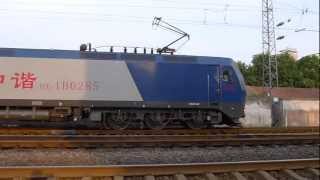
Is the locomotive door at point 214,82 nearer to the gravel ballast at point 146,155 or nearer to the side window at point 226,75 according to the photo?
the side window at point 226,75

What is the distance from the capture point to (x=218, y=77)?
21.4m

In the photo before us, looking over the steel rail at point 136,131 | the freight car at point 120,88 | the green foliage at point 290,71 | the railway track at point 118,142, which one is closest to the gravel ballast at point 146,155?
the railway track at point 118,142

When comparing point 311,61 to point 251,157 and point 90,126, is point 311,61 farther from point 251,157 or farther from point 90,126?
point 251,157

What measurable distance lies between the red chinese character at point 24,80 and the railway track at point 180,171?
39.1ft

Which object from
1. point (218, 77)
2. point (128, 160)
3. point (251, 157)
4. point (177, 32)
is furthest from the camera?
point (177, 32)

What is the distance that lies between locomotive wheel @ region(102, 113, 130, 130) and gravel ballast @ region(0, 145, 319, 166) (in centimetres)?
706

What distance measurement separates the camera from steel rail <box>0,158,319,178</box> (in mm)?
8320

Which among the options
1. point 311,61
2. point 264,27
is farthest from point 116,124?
point 311,61

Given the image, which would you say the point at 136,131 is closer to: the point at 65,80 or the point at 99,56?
the point at 99,56

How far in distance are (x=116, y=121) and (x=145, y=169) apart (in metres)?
11.8

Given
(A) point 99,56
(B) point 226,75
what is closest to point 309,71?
(B) point 226,75

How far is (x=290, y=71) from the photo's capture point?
265 ft

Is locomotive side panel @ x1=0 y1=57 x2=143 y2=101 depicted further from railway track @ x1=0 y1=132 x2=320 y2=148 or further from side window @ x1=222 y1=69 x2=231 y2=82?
railway track @ x1=0 y1=132 x2=320 y2=148

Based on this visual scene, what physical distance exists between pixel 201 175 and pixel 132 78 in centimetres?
1207
